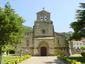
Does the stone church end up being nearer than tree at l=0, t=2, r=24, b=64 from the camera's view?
No

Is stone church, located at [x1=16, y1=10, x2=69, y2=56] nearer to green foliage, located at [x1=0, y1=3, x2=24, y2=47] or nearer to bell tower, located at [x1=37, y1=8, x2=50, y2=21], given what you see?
bell tower, located at [x1=37, y1=8, x2=50, y2=21]

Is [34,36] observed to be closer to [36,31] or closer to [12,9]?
[36,31]

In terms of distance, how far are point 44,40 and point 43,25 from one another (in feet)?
13.3

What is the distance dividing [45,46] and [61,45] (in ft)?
13.8

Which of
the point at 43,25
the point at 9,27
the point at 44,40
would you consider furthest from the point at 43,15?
the point at 9,27

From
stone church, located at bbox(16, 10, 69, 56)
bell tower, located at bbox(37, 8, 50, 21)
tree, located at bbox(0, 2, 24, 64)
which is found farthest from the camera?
bell tower, located at bbox(37, 8, 50, 21)

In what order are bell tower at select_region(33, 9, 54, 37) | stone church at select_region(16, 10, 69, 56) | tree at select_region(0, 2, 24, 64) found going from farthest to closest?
bell tower at select_region(33, 9, 54, 37)
stone church at select_region(16, 10, 69, 56)
tree at select_region(0, 2, 24, 64)

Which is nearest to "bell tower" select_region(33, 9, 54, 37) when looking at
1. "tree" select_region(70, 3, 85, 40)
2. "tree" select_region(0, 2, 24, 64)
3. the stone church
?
the stone church

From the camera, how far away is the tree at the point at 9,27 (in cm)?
2764

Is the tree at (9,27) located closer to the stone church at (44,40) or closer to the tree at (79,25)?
the tree at (79,25)

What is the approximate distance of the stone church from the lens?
5703cm

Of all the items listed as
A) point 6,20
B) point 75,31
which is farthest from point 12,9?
point 75,31

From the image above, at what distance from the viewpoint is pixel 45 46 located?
57.2 meters

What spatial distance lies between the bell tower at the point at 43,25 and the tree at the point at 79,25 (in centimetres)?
1988
